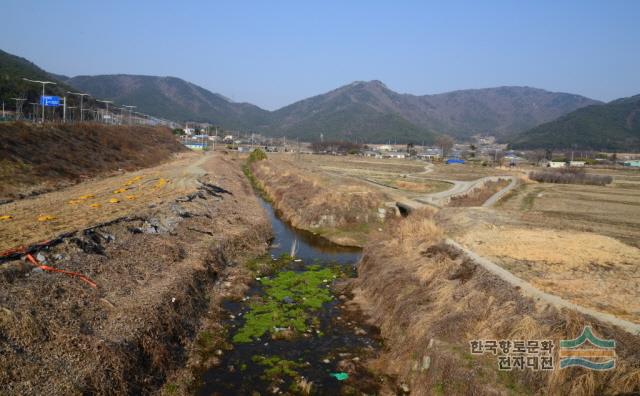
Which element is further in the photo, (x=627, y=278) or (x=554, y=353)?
(x=627, y=278)

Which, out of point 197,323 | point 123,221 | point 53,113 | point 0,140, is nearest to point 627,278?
point 197,323

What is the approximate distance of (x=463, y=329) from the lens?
12125 mm

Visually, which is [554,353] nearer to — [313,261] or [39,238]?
[313,261]

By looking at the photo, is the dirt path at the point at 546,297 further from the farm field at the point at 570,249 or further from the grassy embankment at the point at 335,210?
the grassy embankment at the point at 335,210

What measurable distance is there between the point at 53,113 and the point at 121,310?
88.7 metres

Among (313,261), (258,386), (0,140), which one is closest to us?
(258,386)

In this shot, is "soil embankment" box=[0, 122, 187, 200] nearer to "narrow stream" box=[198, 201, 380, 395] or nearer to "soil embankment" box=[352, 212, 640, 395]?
"narrow stream" box=[198, 201, 380, 395]

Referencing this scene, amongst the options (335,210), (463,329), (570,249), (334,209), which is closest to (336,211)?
(335,210)

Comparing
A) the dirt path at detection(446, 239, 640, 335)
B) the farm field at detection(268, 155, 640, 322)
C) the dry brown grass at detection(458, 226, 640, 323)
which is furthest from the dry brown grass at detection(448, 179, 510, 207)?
the dirt path at detection(446, 239, 640, 335)

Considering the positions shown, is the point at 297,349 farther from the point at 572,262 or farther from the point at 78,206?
the point at 78,206

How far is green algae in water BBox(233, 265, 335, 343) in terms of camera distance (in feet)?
48.8

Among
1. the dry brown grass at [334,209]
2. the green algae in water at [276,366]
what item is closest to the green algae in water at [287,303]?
the green algae in water at [276,366]

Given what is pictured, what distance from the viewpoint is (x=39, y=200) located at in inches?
1112

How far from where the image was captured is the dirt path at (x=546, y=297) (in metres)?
11.5
